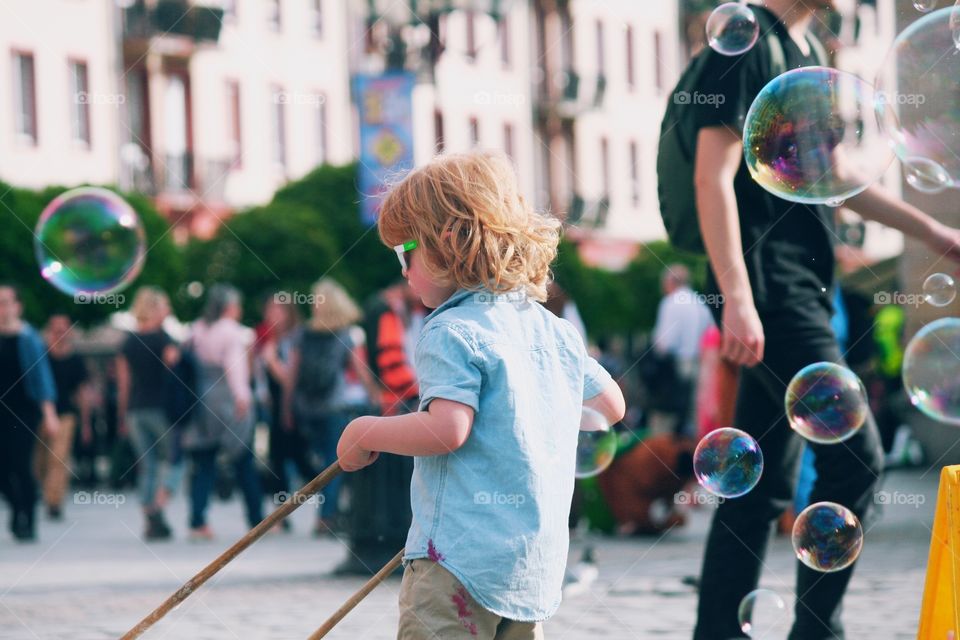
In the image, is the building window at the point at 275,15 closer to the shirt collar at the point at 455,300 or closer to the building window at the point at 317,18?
the building window at the point at 317,18

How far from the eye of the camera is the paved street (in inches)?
209

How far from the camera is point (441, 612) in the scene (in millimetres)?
2734

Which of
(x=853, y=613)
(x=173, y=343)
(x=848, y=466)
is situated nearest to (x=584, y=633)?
(x=853, y=613)

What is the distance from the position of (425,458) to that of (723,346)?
3.76 feet

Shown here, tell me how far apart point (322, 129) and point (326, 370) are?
76.0 ft

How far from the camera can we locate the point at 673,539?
27.8 feet

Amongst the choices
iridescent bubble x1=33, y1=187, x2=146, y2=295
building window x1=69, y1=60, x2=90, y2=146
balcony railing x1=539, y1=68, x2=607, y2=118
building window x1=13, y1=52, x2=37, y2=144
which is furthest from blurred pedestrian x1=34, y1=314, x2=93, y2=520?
balcony railing x1=539, y1=68, x2=607, y2=118

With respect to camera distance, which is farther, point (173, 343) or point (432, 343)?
point (173, 343)

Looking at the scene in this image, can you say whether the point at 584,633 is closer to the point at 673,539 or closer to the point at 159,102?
the point at 673,539

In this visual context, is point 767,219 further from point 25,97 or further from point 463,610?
point 25,97

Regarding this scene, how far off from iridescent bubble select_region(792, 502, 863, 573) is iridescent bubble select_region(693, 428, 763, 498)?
174 mm

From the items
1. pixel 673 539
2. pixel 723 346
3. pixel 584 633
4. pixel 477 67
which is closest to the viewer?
pixel 723 346

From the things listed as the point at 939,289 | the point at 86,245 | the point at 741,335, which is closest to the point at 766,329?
the point at 741,335

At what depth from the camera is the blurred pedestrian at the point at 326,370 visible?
9.38m
